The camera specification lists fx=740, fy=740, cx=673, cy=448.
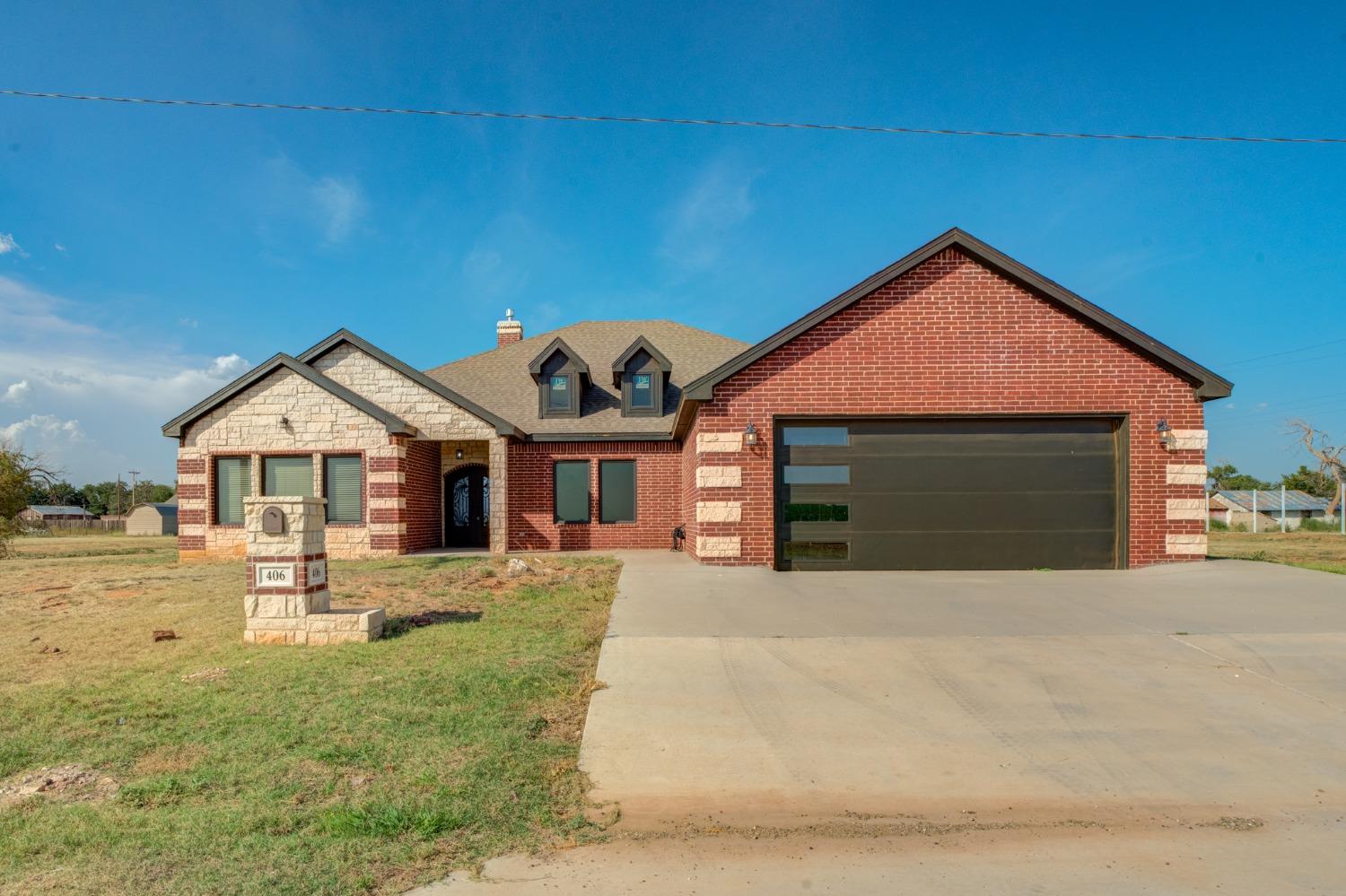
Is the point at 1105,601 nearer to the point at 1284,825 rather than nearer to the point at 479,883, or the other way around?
the point at 1284,825

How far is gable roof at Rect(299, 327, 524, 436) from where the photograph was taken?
698 inches

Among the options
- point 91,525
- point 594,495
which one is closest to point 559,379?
point 594,495

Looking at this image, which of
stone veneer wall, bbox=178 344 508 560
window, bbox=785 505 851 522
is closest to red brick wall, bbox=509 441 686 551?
stone veneer wall, bbox=178 344 508 560

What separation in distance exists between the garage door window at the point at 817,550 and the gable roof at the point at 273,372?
9538 mm

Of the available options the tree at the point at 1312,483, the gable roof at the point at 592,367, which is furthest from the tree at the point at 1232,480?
the gable roof at the point at 592,367

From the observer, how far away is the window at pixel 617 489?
62.1 feet

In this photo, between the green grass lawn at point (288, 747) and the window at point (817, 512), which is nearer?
the green grass lawn at point (288, 747)

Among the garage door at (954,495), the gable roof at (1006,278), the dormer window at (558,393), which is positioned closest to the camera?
the gable roof at (1006,278)

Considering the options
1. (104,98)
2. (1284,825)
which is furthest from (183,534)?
(1284,825)

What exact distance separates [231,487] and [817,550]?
45.9ft

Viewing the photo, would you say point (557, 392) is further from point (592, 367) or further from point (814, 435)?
point (814, 435)

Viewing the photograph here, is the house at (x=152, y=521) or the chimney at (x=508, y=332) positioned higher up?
the chimney at (x=508, y=332)

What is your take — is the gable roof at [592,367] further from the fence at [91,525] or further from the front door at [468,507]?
the fence at [91,525]

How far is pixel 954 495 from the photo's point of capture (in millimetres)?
13070
